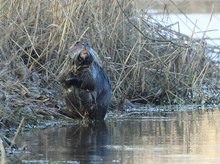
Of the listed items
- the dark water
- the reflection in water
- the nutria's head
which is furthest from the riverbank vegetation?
the dark water

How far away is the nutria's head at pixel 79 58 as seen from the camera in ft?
28.5

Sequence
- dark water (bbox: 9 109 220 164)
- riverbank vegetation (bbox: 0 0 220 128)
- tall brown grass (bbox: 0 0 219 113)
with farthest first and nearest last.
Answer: tall brown grass (bbox: 0 0 219 113) < riverbank vegetation (bbox: 0 0 220 128) < dark water (bbox: 9 109 220 164)

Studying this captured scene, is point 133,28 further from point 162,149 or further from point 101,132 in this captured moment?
point 162,149

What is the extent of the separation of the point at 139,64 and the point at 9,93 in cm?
196

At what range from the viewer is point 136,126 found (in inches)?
342

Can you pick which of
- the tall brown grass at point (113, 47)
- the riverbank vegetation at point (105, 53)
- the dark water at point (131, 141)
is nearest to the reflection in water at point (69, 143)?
the dark water at point (131, 141)

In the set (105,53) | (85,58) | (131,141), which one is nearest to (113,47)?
(105,53)

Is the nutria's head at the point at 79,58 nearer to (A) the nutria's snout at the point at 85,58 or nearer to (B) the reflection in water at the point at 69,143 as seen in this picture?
(A) the nutria's snout at the point at 85,58

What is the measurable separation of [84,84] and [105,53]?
1.55 meters

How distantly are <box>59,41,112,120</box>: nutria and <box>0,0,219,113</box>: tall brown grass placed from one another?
709 millimetres

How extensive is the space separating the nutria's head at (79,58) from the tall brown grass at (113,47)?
793 mm

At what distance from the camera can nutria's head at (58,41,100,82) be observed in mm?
8672

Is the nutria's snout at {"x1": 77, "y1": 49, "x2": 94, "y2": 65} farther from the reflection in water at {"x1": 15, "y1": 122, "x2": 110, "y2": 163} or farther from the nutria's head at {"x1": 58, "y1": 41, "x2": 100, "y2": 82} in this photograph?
the reflection in water at {"x1": 15, "y1": 122, "x2": 110, "y2": 163}

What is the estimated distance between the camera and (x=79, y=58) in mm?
8734
